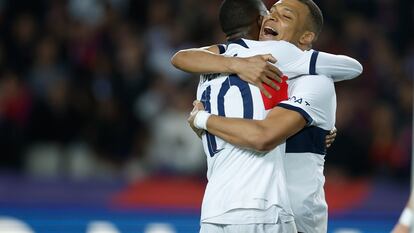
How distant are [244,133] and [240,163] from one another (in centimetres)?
13

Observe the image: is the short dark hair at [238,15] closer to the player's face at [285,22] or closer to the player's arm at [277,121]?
the player's face at [285,22]

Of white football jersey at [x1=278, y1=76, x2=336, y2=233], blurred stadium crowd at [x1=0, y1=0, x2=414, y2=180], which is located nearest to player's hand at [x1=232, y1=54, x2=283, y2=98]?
white football jersey at [x1=278, y1=76, x2=336, y2=233]

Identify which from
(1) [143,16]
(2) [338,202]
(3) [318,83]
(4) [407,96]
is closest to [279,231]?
(3) [318,83]

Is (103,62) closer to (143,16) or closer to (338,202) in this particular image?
(143,16)

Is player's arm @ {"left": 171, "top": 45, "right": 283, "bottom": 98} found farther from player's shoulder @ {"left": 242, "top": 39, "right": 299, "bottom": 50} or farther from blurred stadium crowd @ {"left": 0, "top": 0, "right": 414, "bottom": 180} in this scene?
blurred stadium crowd @ {"left": 0, "top": 0, "right": 414, "bottom": 180}

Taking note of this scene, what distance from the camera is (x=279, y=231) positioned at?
12.8ft

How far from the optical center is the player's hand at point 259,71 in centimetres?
391

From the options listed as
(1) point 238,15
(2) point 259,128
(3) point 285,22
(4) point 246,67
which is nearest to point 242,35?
(1) point 238,15

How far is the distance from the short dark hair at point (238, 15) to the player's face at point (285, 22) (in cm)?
8

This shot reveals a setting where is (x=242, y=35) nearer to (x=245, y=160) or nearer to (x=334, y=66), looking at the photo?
(x=334, y=66)

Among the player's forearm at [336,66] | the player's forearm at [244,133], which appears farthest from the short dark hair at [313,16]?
the player's forearm at [244,133]

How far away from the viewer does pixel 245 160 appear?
12.9 feet

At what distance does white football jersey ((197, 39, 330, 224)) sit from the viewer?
12.7 feet

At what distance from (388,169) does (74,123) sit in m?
2.49
